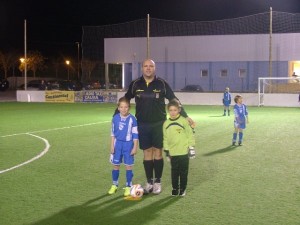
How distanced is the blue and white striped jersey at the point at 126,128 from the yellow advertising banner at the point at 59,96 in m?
32.9

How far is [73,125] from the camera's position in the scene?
19.8 m

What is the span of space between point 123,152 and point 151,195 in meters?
0.78

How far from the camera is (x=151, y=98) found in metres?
7.56

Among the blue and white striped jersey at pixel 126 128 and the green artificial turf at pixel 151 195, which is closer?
the green artificial turf at pixel 151 195

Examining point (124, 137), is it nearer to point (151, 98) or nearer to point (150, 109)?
point (150, 109)

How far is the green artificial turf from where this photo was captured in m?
6.47

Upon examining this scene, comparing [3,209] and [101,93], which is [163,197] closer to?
[3,209]

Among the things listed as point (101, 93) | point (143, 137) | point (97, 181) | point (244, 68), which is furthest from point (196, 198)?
point (244, 68)

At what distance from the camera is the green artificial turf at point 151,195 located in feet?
21.2

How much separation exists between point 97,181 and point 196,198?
206 centimetres

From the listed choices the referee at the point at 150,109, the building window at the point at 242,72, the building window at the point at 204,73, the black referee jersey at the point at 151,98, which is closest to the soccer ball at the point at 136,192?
the referee at the point at 150,109

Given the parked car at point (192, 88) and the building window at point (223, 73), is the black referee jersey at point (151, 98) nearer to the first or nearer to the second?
the parked car at point (192, 88)

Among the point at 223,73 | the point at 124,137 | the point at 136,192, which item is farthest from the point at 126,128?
the point at 223,73

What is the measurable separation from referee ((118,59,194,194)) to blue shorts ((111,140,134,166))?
0.70 ft
